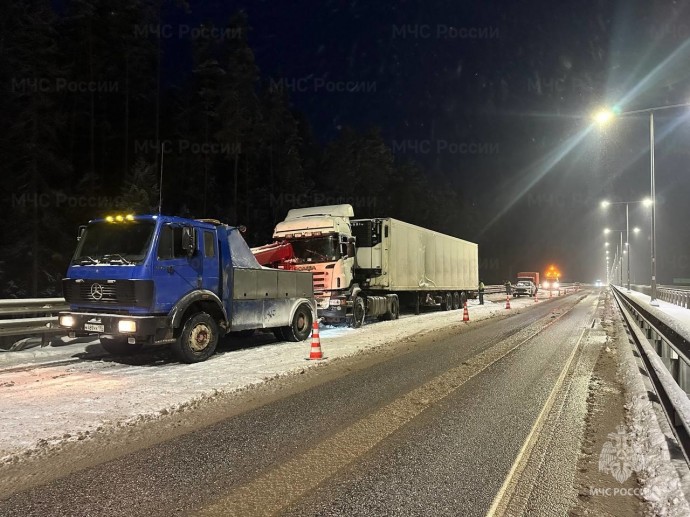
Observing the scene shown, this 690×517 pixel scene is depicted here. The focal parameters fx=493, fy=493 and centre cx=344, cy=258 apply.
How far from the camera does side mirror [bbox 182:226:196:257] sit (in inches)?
377

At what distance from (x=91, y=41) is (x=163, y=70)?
958cm

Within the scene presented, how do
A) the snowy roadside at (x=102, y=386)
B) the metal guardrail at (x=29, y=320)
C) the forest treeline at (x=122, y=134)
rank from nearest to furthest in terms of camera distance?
the snowy roadside at (x=102, y=386) < the metal guardrail at (x=29, y=320) < the forest treeline at (x=122, y=134)

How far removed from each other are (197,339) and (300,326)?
4001 mm

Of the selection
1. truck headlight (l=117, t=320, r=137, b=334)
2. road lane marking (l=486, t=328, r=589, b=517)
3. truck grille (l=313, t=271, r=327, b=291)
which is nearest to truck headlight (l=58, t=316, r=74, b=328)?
truck headlight (l=117, t=320, r=137, b=334)

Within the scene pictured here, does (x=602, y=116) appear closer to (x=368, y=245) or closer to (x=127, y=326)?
(x=368, y=245)

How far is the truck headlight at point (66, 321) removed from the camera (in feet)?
30.7

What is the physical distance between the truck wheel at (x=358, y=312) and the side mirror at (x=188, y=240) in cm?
790

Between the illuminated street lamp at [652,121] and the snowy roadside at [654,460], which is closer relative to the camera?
the snowy roadside at [654,460]

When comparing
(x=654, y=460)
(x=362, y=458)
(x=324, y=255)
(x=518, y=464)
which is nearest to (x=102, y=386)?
(x=362, y=458)

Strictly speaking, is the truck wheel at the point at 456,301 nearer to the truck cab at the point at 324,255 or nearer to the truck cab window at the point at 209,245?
the truck cab at the point at 324,255

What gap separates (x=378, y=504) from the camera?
3811 mm

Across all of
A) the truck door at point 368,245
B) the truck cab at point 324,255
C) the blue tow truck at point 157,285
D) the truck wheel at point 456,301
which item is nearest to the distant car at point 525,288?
the truck wheel at point 456,301

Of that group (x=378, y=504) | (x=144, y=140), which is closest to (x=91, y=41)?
(x=144, y=140)

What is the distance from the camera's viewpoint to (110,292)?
9.13 m
